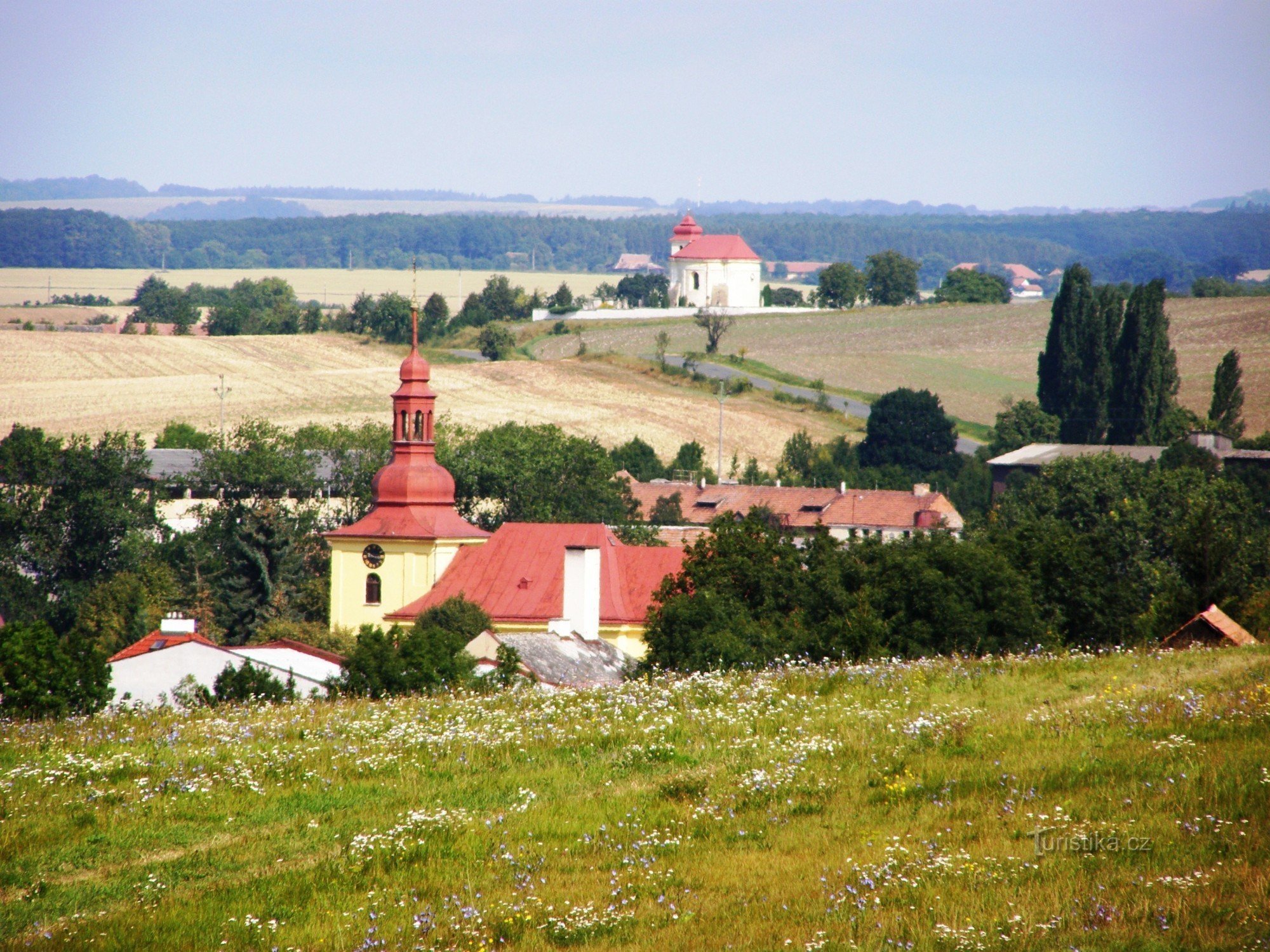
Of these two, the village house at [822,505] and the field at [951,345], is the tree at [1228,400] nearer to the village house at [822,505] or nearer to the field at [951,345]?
the field at [951,345]

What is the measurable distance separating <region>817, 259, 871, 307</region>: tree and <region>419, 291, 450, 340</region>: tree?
46.1m

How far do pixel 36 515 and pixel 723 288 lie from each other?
113 meters

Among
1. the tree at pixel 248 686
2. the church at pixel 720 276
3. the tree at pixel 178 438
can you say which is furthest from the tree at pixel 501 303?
the tree at pixel 248 686

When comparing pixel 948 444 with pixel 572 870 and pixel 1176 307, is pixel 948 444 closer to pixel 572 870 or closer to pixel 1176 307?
pixel 1176 307

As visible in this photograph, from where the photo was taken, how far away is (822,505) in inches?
3757

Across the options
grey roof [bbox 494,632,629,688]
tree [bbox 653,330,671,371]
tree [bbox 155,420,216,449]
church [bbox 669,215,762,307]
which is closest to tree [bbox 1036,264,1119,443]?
tree [bbox 653,330,671,371]

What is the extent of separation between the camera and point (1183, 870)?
11.0 m

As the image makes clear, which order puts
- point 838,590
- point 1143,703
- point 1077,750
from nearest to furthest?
point 1077,750 < point 1143,703 < point 838,590

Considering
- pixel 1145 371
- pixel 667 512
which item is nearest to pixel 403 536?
pixel 667 512

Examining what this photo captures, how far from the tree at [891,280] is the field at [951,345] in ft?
32.5

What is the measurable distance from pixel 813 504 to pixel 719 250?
3851 inches

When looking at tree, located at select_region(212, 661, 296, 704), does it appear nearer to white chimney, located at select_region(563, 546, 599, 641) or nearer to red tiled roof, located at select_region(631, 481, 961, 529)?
white chimney, located at select_region(563, 546, 599, 641)

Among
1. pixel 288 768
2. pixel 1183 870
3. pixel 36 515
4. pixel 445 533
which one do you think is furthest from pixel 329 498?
pixel 1183 870

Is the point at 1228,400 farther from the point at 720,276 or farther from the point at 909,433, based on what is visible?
the point at 720,276
